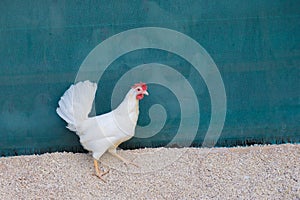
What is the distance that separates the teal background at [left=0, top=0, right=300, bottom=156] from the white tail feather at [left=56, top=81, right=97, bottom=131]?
205 mm

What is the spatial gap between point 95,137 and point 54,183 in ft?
1.29

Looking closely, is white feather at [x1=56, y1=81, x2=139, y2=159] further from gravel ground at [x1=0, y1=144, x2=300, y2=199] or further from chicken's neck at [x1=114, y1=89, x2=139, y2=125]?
gravel ground at [x1=0, y1=144, x2=300, y2=199]

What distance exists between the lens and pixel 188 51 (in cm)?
339

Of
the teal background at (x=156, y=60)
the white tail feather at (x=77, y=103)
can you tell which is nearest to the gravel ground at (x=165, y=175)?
the teal background at (x=156, y=60)

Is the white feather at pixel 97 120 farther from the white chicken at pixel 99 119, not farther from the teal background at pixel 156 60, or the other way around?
the teal background at pixel 156 60

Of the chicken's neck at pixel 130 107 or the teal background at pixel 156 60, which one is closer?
the chicken's neck at pixel 130 107

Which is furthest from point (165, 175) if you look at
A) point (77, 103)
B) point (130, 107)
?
point (77, 103)

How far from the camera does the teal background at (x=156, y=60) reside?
331 cm

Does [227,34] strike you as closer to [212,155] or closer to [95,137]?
[212,155]

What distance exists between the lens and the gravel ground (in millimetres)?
2961

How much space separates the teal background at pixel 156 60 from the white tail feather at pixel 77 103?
0.20 m

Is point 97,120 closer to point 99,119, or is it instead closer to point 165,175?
point 99,119

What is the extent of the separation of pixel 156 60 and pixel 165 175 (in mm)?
806

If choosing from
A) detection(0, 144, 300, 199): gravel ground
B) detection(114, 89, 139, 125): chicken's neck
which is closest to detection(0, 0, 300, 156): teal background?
detection(0, 144, 300, 199): gravel ground
